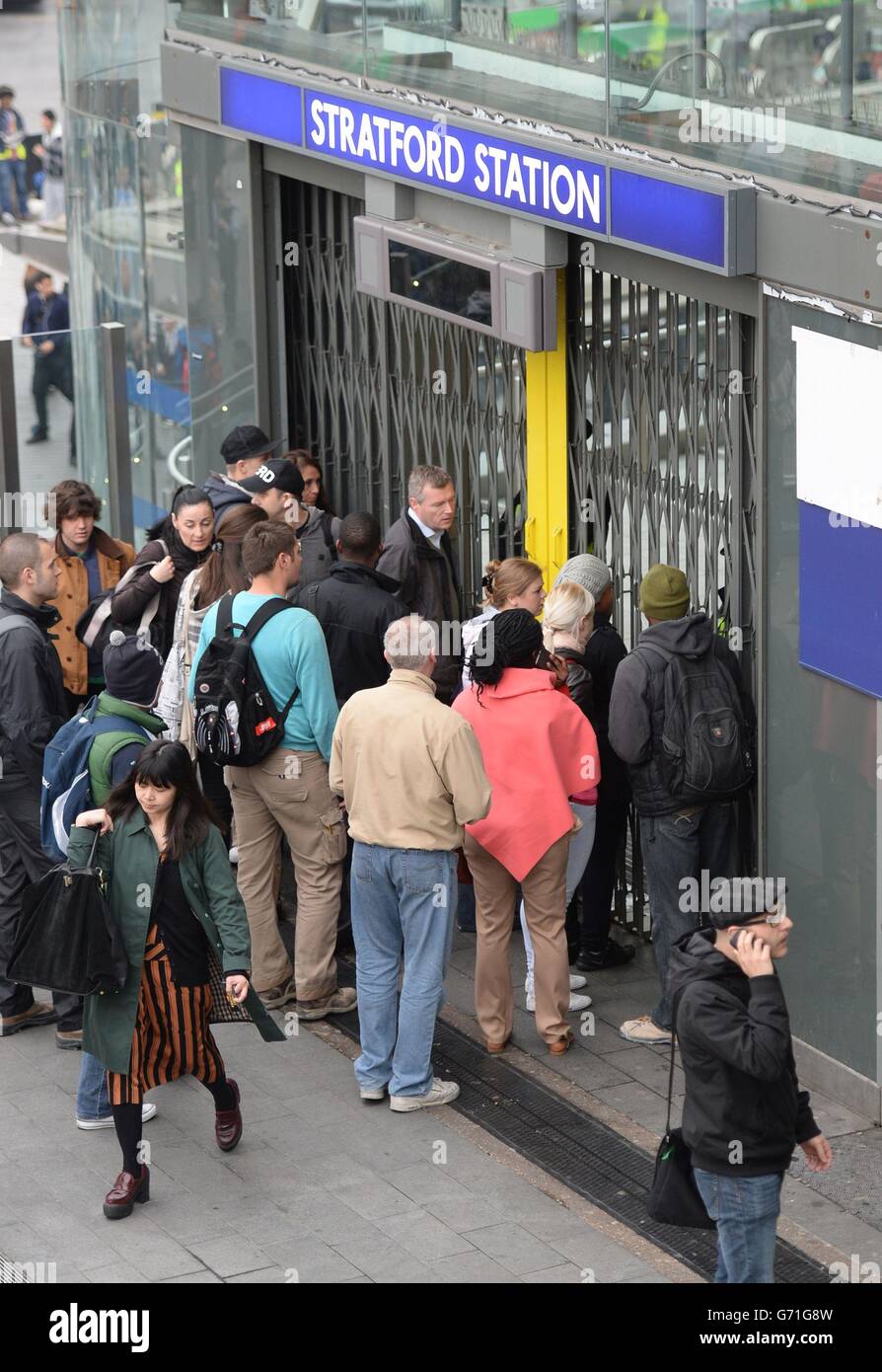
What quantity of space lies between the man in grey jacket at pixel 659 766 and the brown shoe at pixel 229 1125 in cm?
168

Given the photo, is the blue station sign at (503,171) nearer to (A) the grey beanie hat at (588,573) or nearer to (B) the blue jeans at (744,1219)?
(A) the grey beanie hat at (588,573)

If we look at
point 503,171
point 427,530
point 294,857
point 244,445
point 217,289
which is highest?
point 503,171

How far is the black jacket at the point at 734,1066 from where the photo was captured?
5.40 metres

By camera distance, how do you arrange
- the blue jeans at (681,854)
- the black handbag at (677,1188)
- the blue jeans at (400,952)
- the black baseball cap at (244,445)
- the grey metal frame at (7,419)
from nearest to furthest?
the black handbag at (677,1188) < the blue jeans at (400,952) < the blue jeans at (681,854) < the black baseball cap at (244,445) < the grey metal frame at (7,419)

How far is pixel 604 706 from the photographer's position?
857 centimetres

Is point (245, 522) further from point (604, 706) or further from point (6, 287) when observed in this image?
point (6, 287)

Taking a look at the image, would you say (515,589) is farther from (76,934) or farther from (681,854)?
(76,934)

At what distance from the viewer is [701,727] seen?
778 centimetres

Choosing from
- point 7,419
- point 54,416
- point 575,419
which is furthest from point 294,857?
point 54,416

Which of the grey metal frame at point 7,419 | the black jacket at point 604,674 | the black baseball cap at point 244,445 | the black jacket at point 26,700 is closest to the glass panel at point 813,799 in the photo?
the black jacket at point 604,674

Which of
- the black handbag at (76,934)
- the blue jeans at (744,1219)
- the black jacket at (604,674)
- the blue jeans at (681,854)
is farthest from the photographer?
the black jacket at (604,674)

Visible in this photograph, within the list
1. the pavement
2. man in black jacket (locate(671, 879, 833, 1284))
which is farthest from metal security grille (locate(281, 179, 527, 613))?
man in black jacket (locate(671, 879, 833, 1284))

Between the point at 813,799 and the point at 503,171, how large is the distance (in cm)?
302
